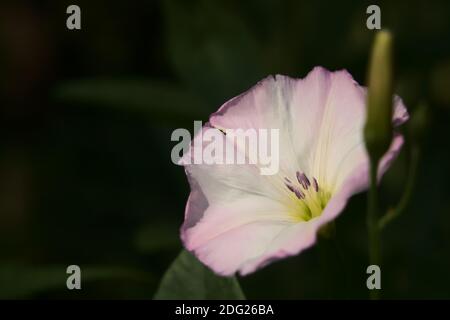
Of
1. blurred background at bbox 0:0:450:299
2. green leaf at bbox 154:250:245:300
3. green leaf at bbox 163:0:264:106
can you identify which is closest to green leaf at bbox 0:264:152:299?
blurred background at bbox 0:0:450:299

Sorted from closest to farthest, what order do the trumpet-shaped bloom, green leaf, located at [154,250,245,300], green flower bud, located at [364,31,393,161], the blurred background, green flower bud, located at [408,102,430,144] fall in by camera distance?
green flower bud, located at [364,31,393,161] < the trumpet-shaped bloom < green leaf, located at [154,250,245,300] < green flower bud, located at [408,102,430,144] < the blurred background

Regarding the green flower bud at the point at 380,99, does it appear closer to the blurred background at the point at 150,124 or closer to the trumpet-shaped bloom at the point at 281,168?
the trumpet-shaped bloom at the point at 281,168

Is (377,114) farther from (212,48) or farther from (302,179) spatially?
(212,48)

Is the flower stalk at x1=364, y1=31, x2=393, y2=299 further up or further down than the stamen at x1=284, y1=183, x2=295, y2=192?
further up

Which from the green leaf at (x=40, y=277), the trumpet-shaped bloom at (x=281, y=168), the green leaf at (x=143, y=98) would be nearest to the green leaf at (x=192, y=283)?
the trumpet-shaped bloom at (x=281, y=168)

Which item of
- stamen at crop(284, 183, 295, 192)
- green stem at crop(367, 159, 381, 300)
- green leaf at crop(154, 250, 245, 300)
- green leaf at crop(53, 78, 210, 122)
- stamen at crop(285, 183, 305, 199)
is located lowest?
green leaf at crop(154, 250, 245, 300)

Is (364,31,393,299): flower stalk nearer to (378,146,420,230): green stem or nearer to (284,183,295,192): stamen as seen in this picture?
(378,146,420,230): green stem
